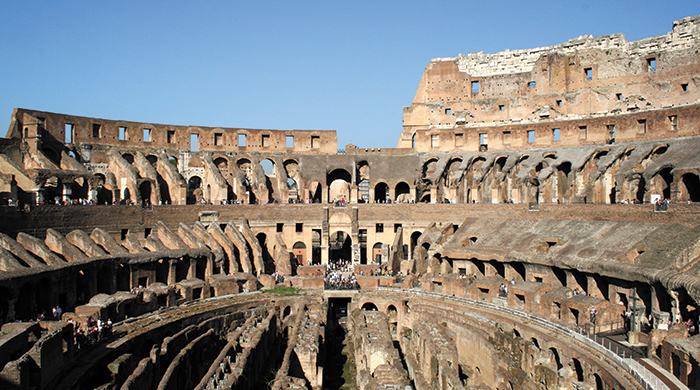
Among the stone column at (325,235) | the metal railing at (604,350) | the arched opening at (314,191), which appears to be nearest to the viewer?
the metal railing at (604,350)

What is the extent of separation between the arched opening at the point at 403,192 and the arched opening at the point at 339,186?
4.42 metres

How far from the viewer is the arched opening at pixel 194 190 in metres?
43.0

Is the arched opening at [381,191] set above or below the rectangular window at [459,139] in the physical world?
below

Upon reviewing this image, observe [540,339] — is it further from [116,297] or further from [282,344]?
[116,297]

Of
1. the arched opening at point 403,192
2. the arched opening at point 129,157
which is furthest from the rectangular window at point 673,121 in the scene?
the arched opening at point 129,157

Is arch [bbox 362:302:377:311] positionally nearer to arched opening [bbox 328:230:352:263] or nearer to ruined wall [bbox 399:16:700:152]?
arched opening [bbox 328:230:352:263]

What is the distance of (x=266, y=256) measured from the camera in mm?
40250

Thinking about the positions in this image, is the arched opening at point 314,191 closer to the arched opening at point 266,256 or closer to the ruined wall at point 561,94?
the arched opening at point 266,256

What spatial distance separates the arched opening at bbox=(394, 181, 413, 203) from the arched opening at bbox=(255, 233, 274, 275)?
496 inches

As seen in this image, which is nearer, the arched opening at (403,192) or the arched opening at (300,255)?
the arched opening at (300,255)

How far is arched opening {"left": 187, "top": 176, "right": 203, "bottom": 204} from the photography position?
A: 43.0 metres

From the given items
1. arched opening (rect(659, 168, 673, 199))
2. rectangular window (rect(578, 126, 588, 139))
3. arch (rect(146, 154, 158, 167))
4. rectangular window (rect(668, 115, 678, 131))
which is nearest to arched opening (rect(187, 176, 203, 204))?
arch (rect(146, 154, 158, 167))

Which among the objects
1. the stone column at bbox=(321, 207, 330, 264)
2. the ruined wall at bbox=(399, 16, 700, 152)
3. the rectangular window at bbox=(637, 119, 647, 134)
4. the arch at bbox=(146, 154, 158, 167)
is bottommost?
the stone column at bbox=(321, 207, 330, 264)

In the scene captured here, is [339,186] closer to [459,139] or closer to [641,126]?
[459,139]
